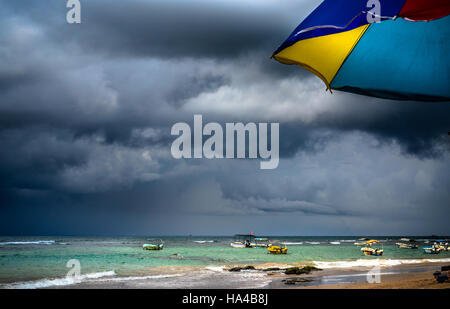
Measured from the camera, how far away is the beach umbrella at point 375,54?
381 centimetres

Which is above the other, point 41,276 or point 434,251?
point 41,276

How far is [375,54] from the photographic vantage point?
13.2ft

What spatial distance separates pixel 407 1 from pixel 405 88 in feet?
3.57

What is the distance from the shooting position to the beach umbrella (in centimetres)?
381

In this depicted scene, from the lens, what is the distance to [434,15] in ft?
10.6

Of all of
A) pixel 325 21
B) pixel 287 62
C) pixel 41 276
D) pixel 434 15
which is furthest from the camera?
pixel 41 276
